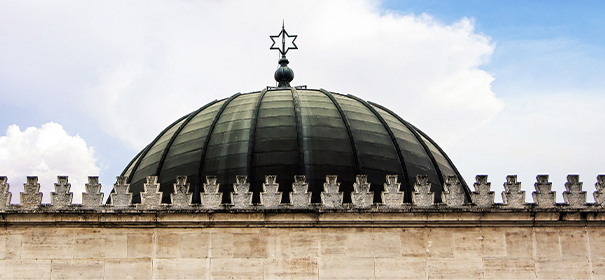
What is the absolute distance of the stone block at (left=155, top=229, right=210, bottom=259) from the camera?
19.9 m

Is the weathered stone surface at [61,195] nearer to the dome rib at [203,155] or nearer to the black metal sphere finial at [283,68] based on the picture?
the dome rib at [203,155]

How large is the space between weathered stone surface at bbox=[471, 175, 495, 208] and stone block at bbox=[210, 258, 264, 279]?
6.44m

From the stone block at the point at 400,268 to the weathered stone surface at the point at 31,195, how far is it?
9734mm

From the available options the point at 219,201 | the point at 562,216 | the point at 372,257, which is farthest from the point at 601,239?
the point at 219,201

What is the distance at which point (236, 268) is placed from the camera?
19812 millimetres

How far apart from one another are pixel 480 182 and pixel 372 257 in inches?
155

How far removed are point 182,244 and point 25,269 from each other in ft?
14.3

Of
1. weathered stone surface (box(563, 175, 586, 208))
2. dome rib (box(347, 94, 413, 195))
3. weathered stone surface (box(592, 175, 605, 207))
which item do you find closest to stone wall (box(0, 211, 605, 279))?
weathered stone surface (box(563, 175, 586, 208))

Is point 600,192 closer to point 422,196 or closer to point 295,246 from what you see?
point 422,196

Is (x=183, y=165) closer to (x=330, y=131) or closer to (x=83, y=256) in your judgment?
(x=330, y=131)

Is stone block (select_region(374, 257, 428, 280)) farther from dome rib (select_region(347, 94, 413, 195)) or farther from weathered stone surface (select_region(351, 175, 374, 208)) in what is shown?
dome rib (select_region(347, 94, 413, 195))

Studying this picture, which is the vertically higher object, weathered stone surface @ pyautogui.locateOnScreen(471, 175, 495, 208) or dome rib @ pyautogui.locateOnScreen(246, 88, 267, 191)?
dome rib @ pyautogui.locateOnScreen(246, 88, 267, 191)

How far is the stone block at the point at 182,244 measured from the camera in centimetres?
1991

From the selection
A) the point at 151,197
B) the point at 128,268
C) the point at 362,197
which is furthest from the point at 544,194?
the point at 128,268
